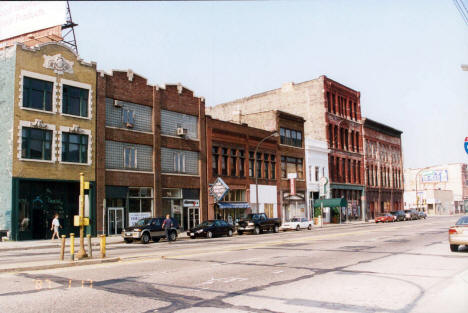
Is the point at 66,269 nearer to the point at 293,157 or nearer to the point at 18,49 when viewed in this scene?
the point at 18,49

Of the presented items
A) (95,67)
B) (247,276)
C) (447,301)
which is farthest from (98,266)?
(95,67)

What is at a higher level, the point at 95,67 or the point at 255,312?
the point at 95,67

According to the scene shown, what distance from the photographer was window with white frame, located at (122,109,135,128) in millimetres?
36938

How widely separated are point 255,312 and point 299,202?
48723 mm

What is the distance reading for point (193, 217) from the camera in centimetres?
4184

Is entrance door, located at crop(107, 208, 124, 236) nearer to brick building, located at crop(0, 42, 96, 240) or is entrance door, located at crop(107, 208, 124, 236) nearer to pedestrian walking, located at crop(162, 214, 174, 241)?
brick building, located at crop(0, 42, 96, 240)

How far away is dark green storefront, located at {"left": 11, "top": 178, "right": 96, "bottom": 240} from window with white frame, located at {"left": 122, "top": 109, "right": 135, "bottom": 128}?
5789mm

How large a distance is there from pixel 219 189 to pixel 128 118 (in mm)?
10455

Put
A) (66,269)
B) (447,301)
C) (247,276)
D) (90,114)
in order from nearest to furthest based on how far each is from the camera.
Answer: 1. (447,301)
2. (247,276)
3. (66,269)
4. (90,114)

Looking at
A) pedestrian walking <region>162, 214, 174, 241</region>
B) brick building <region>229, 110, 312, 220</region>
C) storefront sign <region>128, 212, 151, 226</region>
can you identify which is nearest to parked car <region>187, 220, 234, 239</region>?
pedestrian walking <region>162, 214, 174, 241</region>

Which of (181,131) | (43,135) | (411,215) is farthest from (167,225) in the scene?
(411,215)

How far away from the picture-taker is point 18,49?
30.5 meters

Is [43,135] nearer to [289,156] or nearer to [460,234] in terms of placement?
[460,234]

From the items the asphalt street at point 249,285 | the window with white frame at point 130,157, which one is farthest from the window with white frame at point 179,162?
the asphalt street at point 249,285
